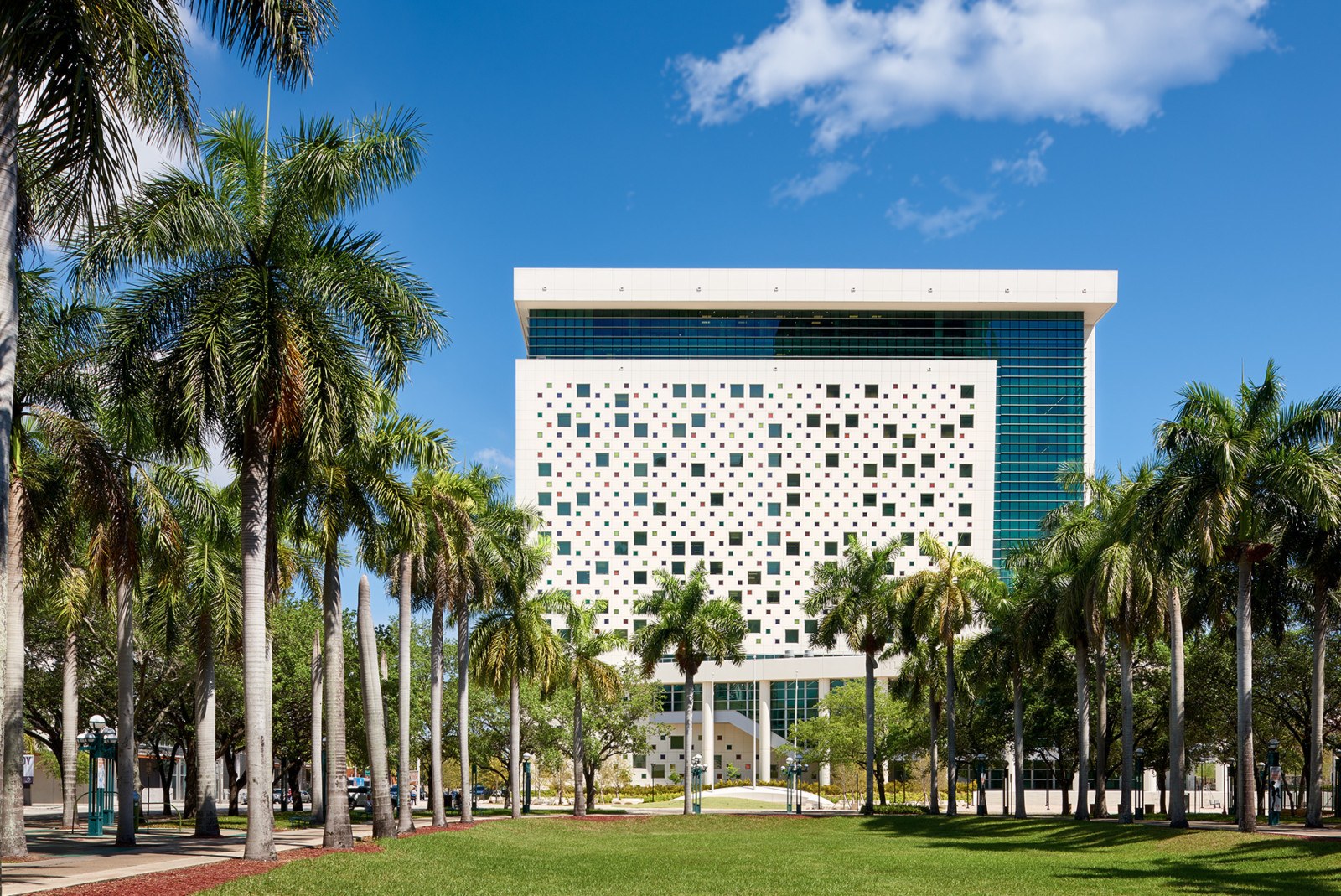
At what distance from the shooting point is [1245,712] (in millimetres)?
39312

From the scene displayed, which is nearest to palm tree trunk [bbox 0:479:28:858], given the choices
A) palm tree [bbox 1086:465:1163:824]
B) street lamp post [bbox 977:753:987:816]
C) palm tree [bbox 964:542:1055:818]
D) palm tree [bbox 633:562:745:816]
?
palm tree [bbox 1086:465:1163:824]

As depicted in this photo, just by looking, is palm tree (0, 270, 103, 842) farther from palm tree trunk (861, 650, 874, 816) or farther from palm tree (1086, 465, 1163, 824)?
palm tree trunk (861, 650, 874, 816)

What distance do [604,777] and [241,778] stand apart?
3797 centimetres

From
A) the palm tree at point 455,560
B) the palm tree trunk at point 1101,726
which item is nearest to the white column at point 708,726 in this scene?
the palm tree trunk at point 1101,726

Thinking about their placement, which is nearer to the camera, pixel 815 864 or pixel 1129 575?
pixel 815 864

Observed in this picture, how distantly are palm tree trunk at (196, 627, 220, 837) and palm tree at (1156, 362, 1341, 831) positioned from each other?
94.7ft

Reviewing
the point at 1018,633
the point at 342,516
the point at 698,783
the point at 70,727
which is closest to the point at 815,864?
the point at 342,516

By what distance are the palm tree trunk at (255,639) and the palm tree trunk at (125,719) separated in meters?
6.17

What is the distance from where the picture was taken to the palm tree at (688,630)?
63250mm

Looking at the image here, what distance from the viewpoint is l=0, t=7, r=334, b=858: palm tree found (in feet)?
48.2

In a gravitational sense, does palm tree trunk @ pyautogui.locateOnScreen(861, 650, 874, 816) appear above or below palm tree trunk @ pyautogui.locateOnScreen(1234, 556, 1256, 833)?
below

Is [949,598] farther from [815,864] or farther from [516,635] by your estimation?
[815,864]

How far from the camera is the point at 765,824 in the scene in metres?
57.5

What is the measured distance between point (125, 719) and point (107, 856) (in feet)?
16.9
